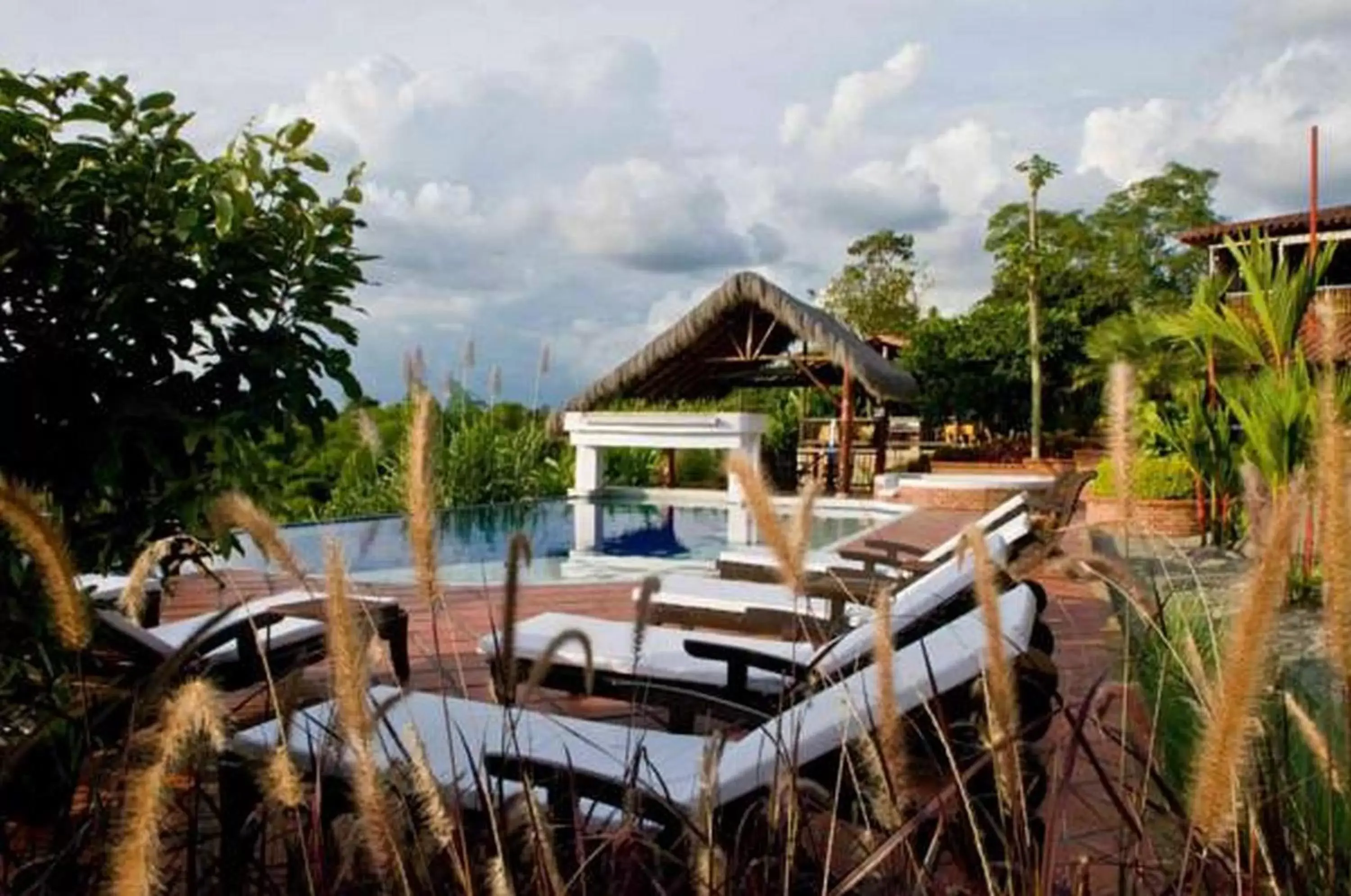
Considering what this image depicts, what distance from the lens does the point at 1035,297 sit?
2659cm

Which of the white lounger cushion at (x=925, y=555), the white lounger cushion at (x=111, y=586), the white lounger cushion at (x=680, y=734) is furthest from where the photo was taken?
the white lounger cushion at (x=925, y=555)

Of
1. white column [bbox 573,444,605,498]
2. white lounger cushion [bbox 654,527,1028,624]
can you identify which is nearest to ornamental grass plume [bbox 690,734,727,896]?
white lounger cushion [bbox 654,527,1028,624]

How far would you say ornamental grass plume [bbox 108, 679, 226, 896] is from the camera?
841 mm

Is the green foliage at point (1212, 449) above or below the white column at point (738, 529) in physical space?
above

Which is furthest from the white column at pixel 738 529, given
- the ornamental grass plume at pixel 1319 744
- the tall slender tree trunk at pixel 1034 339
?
the ornamental grass plume at pixel 1319 744

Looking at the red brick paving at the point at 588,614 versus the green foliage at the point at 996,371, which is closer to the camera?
the red brick paving at the point at 588,614

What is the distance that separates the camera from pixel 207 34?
4.50m

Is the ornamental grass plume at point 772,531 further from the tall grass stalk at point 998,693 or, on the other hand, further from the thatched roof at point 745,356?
the thatched roof at point 745,356

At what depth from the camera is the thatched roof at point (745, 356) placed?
61.1 ft

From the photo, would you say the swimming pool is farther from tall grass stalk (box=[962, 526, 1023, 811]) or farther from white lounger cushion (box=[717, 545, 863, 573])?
tall grass stalk (box=[962, 526, 1023, 811])

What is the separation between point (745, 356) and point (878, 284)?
19634 mm

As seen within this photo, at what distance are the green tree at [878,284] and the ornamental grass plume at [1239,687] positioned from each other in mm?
37270

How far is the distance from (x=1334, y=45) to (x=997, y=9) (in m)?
4.92

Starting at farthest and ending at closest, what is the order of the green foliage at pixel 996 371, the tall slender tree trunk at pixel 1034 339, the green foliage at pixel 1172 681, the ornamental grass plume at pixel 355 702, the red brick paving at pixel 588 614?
the green foliage at pixel 996 371
the tall slender tree trunk at pixel 1034 339
the red brick paving at pixel 588 614
the green foliage at pixel 1172 681
the ornamental grass plume at pixel 355 702
